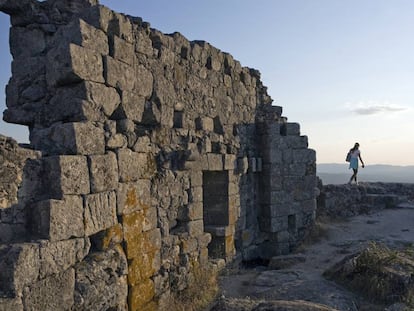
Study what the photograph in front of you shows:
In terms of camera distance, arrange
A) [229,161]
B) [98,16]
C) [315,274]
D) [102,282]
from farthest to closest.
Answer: [229,161]
[315,274]
[98,16]
[102,282]

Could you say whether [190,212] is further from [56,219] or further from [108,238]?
[56,219]

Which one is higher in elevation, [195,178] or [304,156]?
[304,156]

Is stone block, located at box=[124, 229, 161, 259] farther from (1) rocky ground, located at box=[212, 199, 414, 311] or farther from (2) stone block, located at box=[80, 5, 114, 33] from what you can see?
(2) stone block, located at box=[80, 5, 114, 33]

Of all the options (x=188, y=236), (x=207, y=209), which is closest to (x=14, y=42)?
(x=188, y=236)

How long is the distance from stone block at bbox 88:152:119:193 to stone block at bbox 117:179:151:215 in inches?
7.1

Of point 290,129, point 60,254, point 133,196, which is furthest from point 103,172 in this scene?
point 290,129

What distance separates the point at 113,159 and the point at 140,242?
114cm

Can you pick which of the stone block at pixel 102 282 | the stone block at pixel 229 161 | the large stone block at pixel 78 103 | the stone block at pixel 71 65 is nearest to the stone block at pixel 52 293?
the stone block at pixel 102 282

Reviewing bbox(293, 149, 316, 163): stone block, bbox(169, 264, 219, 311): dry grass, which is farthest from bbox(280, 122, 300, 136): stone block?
bbox(169, 264, 219, 311): dry grass

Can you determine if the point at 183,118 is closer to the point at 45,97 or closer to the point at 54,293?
the point at 45,97

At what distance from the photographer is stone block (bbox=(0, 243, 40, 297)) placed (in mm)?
3129

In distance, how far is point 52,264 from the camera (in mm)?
3502

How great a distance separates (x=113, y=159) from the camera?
177 inches

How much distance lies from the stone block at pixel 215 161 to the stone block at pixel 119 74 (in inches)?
86.8
